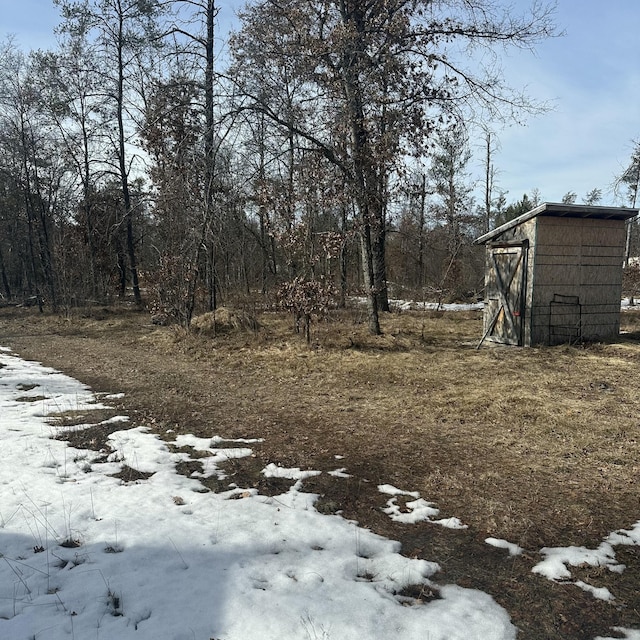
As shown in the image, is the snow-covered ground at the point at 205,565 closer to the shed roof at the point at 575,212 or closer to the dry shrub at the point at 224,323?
the shed roof at the point at 575,212

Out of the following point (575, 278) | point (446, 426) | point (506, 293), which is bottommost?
point (446, 426)

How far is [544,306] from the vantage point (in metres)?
9.68

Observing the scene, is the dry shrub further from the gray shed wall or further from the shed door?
the gray shed wall

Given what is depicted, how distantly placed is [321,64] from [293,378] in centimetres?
708

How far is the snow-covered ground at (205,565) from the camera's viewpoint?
2213mm

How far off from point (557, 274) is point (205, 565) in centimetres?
939

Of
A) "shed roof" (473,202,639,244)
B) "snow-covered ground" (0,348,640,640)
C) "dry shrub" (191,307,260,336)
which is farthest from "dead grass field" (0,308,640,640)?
"shed roof" (473,202,639,244)

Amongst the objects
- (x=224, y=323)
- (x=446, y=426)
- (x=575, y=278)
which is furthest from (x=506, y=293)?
(x=224, y=323)

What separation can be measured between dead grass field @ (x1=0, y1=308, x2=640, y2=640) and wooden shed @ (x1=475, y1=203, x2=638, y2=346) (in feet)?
2.06

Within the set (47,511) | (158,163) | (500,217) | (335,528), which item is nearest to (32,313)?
(158,163)

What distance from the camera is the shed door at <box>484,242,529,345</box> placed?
9.76 meters

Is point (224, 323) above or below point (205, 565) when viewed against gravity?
above

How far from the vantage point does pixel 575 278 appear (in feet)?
32.5

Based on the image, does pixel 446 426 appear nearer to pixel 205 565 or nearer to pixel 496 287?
pixel 205 565
